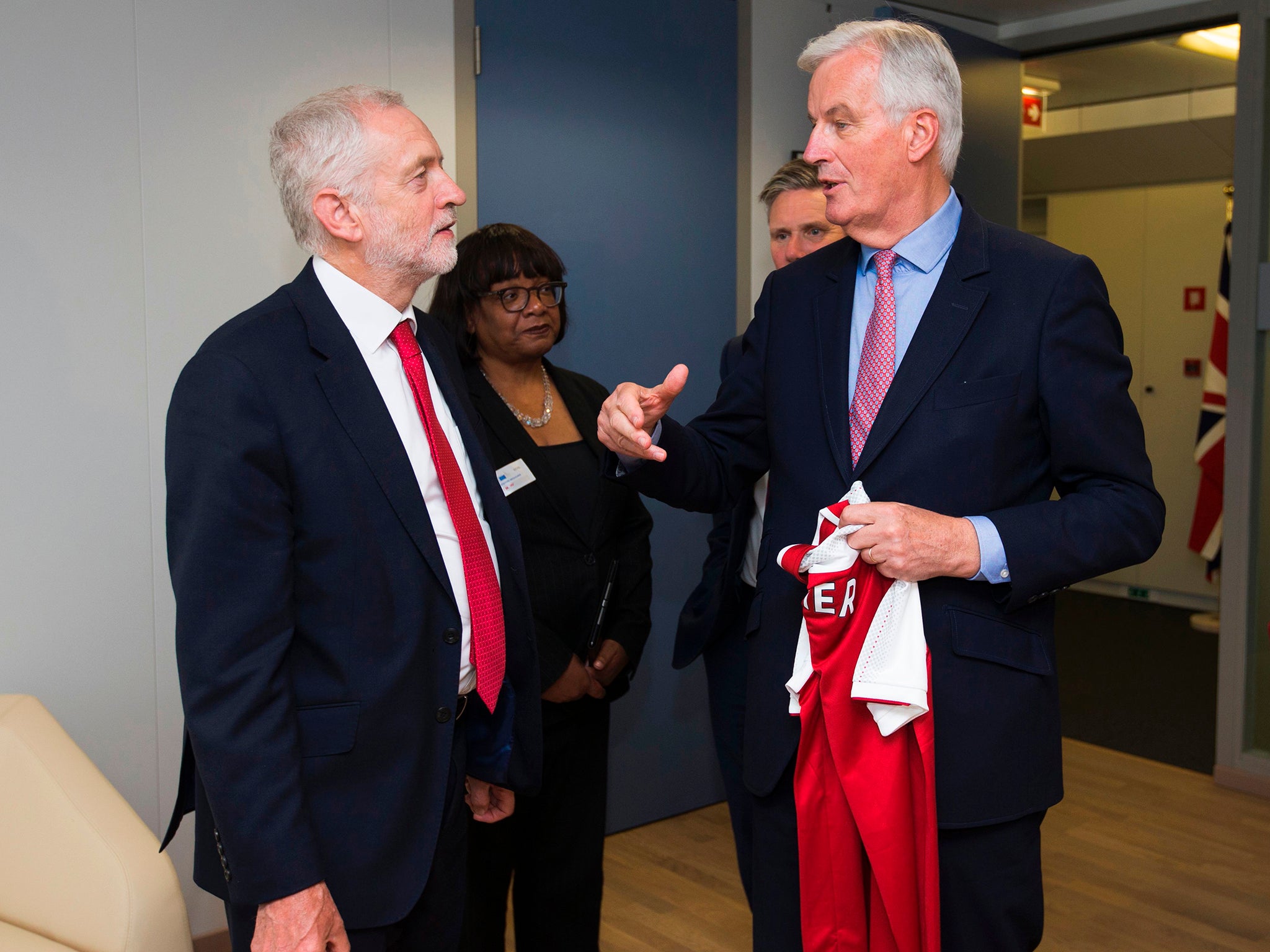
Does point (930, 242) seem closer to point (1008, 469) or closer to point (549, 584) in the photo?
point (1008, 469)

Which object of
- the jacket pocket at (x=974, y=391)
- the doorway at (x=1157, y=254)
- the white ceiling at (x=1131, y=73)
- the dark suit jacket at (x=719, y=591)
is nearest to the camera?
the jacket pocket at (x=974, y=391)

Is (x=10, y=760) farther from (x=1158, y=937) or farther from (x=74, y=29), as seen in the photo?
(x=1158, y=937)

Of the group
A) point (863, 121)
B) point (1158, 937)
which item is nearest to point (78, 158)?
point (863, 121)

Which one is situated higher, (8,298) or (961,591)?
(8,298)

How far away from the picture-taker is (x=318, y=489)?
1.52 metres

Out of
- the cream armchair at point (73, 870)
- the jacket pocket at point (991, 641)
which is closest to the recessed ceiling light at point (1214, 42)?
the jacket pocket at point (991, 641)

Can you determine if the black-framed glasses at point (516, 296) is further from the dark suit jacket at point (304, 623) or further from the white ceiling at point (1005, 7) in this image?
the white ceiling at point (1005, 7)

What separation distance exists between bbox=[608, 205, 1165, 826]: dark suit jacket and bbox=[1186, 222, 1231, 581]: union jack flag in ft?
17.1

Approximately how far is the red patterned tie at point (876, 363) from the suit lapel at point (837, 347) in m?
0.02

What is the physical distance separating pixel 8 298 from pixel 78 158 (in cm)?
38

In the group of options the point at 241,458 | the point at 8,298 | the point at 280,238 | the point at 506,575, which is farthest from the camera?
the point at 280,238

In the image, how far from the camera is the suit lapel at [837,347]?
5.39ft

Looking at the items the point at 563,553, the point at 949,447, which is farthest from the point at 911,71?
the point at 563,553

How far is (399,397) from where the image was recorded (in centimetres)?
171
